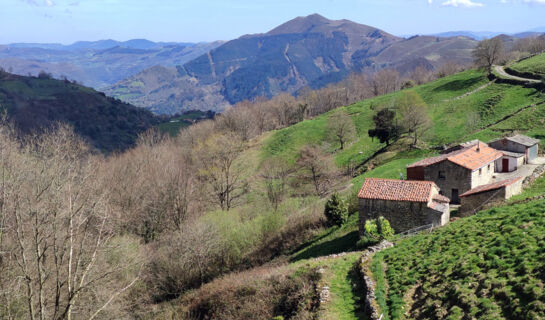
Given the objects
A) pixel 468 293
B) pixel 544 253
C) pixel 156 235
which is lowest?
pixel 156 235

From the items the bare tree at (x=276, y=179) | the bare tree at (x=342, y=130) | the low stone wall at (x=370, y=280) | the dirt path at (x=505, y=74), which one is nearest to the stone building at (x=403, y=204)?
the low stone wall at (x=370, y=280)

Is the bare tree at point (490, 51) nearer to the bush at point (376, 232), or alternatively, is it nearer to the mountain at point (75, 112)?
the bush at point (376, 232)

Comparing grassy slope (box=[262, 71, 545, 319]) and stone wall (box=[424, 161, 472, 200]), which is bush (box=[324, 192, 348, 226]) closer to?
grassy slope (box=[262, 71, 545, 319])

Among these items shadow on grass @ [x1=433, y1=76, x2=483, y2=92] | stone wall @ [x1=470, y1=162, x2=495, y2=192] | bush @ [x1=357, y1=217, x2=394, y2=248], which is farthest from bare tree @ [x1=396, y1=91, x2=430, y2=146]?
bush @ [x1=357, y1=217, x2=394, y2=248]

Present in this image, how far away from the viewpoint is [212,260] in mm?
34125

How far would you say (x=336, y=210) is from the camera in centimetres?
3203

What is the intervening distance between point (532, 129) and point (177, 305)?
44.1 meters

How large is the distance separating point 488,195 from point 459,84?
194ft

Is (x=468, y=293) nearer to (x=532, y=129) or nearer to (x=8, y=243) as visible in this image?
(x=8, y=243)

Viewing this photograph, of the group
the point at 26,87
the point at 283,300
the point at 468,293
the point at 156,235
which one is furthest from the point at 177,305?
the point at 26,87

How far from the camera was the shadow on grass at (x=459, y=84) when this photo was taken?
75394 mm

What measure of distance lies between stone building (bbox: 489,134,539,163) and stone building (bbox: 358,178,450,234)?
1390cm

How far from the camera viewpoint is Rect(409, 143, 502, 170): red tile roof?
31641 mm

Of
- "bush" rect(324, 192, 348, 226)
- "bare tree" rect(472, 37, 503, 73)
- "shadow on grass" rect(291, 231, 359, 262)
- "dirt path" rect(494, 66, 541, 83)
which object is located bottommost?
"shadow on grass" rect(291, 231, 359, 262)
